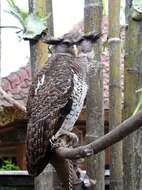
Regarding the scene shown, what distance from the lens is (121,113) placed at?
5.08 ft

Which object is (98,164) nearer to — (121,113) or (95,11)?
(121,113)

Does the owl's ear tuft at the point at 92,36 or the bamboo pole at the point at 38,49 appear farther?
the bamboo pole at the point at 38,49

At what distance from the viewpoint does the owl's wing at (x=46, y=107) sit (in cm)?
121

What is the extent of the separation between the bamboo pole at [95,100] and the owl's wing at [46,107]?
124 millimetres

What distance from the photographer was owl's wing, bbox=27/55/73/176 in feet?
3.97

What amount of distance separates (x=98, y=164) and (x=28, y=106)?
0.96 feet

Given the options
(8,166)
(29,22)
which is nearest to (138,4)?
(29,22)

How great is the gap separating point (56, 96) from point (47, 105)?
0.11ft

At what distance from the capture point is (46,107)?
127 cm

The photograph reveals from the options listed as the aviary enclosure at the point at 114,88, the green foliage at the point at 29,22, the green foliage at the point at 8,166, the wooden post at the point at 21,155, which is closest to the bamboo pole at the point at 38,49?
the aviary enclosure at the point at 114,88

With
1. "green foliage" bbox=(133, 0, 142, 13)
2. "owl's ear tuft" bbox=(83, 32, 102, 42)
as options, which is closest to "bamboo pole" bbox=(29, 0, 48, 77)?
"owl's ear tuft" bbox=(83, 32, 102, 42)

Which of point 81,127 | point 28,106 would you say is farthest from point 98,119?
point 81,127

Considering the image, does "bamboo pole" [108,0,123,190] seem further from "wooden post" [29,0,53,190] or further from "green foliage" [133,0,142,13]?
"green foliage" [133,0,142,13]

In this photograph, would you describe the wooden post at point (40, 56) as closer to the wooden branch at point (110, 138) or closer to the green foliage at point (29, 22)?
the green foliage at point (29, 22)
